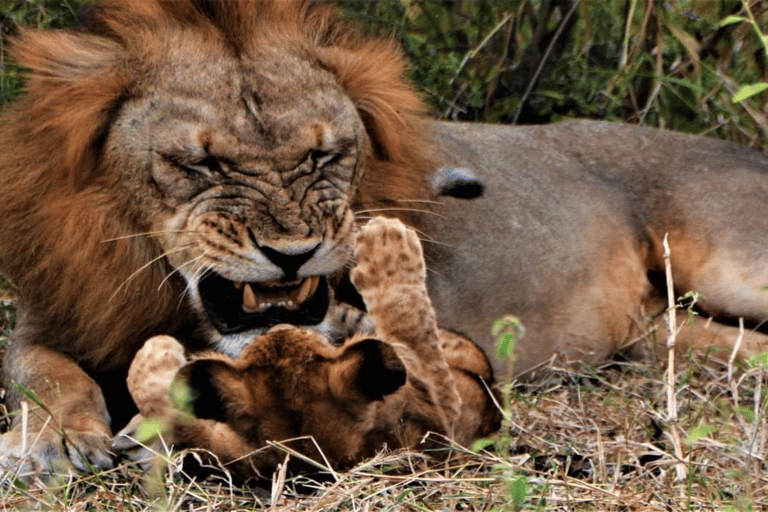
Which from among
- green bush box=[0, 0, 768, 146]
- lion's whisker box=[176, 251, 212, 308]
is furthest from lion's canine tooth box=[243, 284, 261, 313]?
green bush box=[0, 0, 768, 146]

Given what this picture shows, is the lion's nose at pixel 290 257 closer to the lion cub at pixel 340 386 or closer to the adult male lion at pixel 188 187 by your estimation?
the adult male lion at pixel 188 187

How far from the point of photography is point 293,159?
351 centimetres

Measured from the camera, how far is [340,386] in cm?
297

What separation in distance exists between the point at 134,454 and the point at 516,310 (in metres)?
1.54

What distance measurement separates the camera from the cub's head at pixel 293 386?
2947 millimetres

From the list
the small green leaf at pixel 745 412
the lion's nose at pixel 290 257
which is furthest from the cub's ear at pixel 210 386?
the small green leaf at pixel 745 412

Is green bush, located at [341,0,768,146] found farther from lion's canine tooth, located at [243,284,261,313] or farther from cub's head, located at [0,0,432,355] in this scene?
lion's canine tooth, located at [243,284,261,313]

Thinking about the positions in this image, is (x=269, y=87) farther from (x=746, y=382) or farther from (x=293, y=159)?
(x=746, y=382)

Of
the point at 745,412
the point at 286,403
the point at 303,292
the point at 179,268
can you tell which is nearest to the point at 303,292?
the point at 303,292

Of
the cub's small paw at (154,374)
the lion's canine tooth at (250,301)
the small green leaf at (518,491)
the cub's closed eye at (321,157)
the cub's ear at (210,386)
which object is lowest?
the cub's small paw at (154,374)

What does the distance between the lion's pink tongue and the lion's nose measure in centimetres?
9

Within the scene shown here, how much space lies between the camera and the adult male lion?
135 inches

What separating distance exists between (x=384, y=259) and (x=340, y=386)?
1.72 ft

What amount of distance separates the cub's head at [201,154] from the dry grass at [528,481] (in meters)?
0.46
